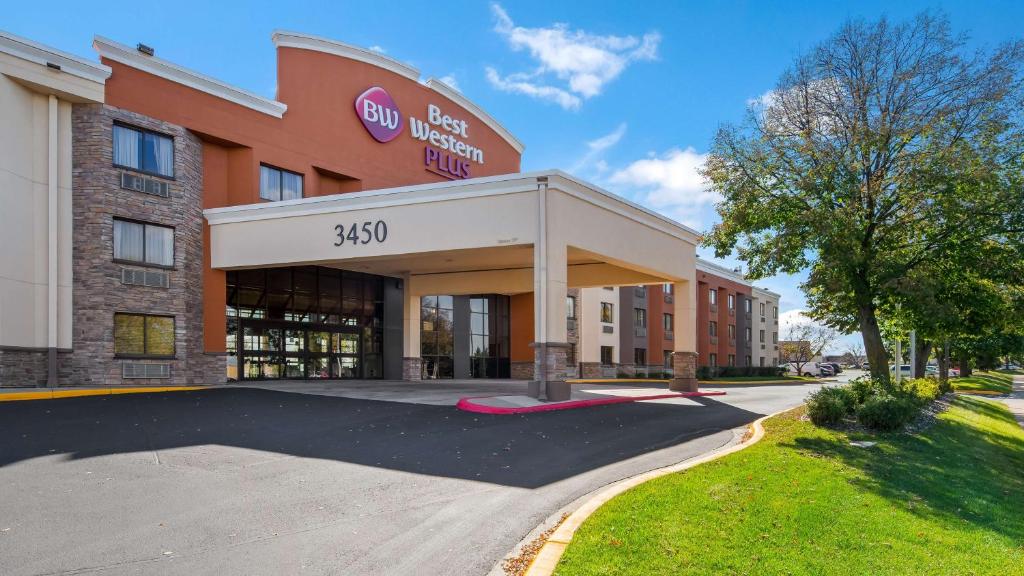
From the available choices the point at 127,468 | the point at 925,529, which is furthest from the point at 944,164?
the point at 127,468

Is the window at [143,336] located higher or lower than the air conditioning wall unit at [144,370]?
higher

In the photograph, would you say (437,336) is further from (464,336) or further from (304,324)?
(304,324)

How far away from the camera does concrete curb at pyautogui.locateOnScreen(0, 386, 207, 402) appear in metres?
15.4

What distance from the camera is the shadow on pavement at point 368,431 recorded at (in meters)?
9.79

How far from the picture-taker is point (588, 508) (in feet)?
24.0

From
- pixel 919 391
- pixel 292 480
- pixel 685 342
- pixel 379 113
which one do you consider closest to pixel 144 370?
pixel 379 113

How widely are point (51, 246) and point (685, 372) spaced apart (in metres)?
19.8

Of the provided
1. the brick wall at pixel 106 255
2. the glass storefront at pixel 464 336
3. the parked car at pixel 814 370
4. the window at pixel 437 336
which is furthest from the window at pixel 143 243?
the parked car at pixel 814 370

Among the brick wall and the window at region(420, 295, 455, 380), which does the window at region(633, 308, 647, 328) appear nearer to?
the window at region(420, 295, 455, 380)

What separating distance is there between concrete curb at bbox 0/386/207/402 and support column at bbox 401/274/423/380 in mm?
9035

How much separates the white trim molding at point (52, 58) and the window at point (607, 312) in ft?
101

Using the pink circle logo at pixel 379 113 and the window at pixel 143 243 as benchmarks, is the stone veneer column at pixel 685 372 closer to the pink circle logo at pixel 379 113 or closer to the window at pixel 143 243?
the pink circle logo at pixel 379 113

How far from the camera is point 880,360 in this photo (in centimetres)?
1745

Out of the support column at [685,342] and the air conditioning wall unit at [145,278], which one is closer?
the air conditioning wall unit at [145,278]
